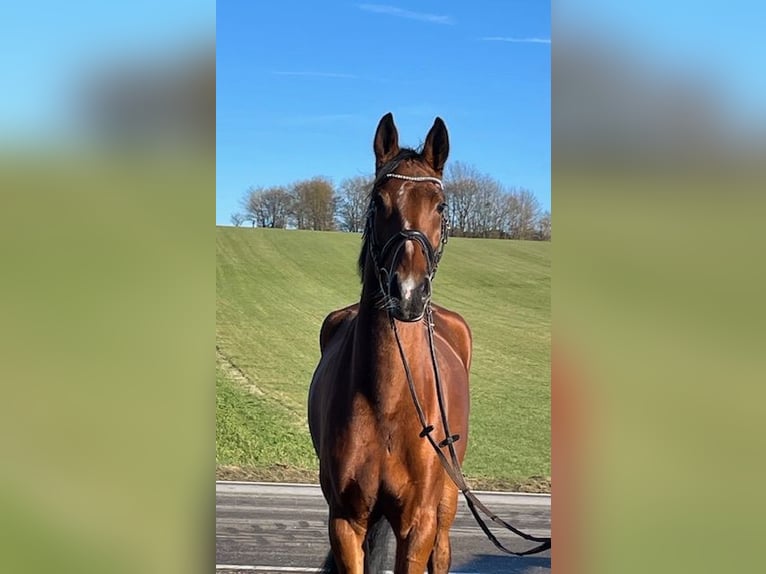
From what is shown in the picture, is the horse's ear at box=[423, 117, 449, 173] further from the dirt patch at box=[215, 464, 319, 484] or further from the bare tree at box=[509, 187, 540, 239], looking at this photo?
the dirt patch at box=[215, 464, 319, 484]

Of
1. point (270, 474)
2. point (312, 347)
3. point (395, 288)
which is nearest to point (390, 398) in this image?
point (395, 288)

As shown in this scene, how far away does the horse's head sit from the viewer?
2701 millimetres

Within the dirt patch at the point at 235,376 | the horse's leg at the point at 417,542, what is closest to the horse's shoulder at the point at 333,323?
the horse's leg at the point at 417,542

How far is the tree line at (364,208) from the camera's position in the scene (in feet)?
12.0

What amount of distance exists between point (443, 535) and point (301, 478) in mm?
4401

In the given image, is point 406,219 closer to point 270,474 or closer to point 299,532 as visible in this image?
point 299,532

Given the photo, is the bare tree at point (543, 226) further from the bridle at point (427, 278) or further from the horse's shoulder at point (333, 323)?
the bridle at point (427, 278)

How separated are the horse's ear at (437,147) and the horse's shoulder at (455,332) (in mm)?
2010

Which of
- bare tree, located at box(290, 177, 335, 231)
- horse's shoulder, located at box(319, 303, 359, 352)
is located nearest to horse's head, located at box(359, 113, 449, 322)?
horse's shoulder, located at box(319, 303, 359, 352)

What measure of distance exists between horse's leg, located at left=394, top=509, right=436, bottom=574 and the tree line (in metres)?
1.50

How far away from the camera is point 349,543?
10.9 ft
